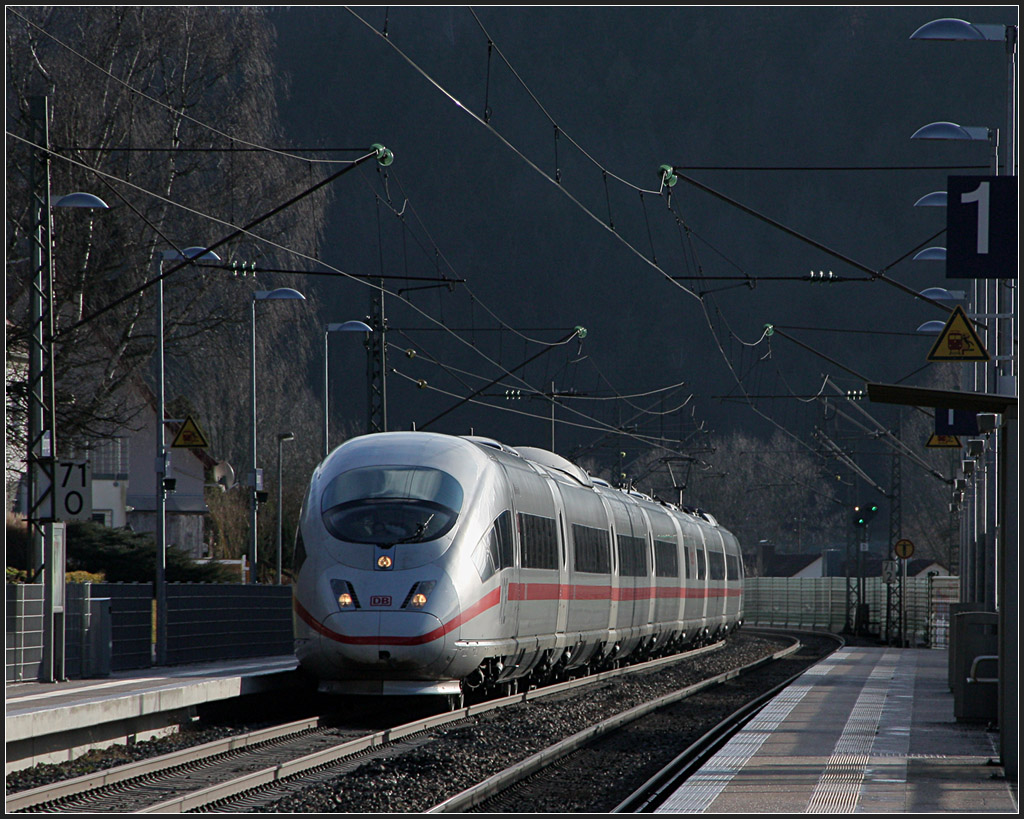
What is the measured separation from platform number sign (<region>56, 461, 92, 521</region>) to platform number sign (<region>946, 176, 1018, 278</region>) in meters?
11.0

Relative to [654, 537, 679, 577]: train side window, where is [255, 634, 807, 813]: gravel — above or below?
below

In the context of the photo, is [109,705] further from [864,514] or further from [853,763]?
[864,514]

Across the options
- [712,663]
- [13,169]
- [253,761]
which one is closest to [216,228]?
[13,169]

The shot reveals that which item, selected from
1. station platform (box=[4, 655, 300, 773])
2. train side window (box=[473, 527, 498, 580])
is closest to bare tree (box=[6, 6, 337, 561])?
station platform (box=[4, 655, 300, 773])

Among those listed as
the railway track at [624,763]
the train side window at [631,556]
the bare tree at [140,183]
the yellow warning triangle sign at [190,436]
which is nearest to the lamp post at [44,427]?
the railway track at [624,763]

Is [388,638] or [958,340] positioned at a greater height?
[958,340]

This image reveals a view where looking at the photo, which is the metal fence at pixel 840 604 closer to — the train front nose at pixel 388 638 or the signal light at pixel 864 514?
the signal light at pixel 864 514

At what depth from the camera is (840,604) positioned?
231 ft

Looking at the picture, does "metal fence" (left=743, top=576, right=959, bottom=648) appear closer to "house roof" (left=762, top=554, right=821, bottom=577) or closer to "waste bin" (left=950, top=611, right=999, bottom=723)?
"waste bin" (left=950, top=611, right=999, bottom=723)

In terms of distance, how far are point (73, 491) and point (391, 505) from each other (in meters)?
4.77

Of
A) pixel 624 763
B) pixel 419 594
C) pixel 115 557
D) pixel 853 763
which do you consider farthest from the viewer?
pixel 115 557

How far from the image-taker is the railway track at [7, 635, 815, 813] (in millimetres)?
11008

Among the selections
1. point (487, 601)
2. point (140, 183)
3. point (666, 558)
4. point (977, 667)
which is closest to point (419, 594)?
→ point (487, 601)

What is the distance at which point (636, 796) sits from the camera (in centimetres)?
1163
